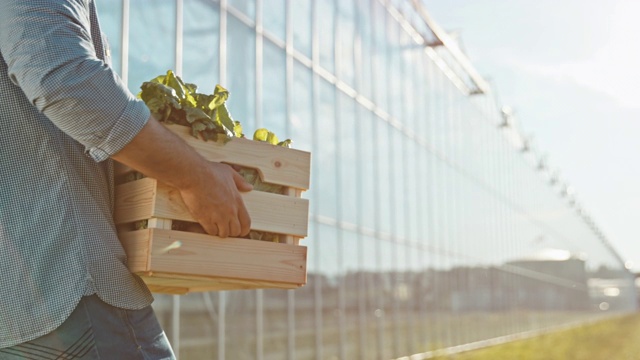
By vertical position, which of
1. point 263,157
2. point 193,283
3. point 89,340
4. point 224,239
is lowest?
point 89,340

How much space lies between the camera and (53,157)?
6.73 feet

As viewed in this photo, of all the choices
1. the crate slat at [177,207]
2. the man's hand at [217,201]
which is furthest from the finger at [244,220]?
the crate slat at [177,207]

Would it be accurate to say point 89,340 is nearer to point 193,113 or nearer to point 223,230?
point 223,230

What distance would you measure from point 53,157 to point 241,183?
1.81ft

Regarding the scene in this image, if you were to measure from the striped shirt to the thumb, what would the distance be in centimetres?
41

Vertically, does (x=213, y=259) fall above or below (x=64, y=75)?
below

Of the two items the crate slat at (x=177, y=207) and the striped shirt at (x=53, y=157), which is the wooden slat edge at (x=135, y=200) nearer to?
the crate slat at (x=177, y=207)

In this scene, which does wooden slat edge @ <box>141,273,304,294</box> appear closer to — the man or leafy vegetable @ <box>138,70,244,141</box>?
the man

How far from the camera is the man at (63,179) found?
1928mm

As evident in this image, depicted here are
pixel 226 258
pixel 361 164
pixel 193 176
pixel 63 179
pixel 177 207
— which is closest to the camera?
pixel 63 179

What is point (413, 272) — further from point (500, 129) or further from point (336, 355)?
point (500, 129)

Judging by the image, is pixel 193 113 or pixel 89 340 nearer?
pixel 89 340

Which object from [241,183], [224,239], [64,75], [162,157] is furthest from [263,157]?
[64,75]

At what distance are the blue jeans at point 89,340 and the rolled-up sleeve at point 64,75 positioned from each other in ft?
1.14
